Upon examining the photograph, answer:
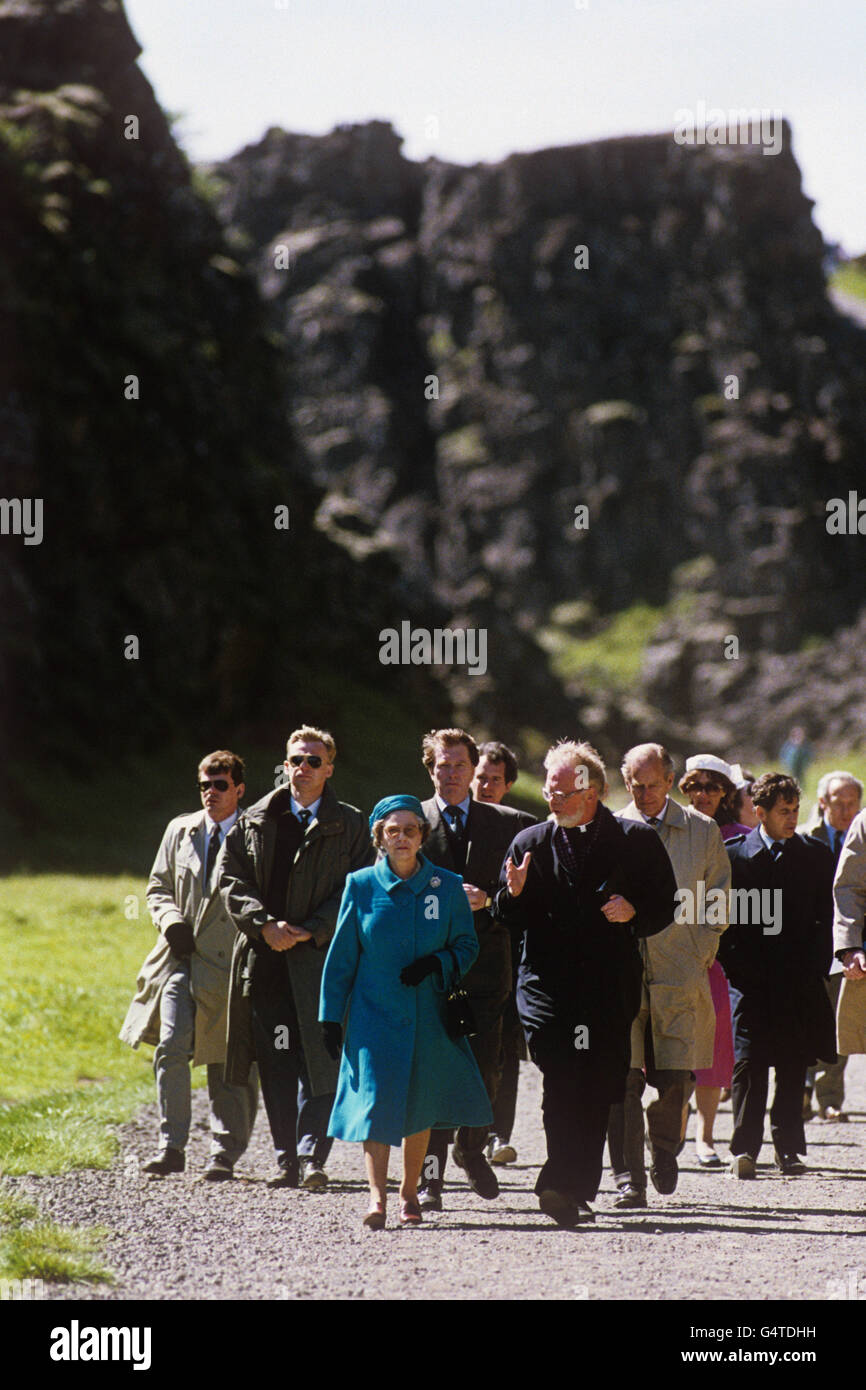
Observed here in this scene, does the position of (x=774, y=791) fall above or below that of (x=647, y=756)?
below

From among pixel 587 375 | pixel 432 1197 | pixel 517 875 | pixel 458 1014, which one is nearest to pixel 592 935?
pixel 517 875

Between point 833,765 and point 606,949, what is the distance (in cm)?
6918

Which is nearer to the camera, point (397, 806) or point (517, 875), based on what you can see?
point (517, 875)

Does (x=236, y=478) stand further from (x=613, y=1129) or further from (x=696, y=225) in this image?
(x=696, y=225)

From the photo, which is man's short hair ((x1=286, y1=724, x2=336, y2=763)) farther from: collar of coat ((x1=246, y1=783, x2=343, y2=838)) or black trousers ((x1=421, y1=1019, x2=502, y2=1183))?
black trousers ((x1=421, y1=1019, x2=502, y2=1183))

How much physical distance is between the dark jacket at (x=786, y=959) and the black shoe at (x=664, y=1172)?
1.25m

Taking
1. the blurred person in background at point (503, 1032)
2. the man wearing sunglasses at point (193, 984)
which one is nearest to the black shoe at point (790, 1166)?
the blurred person in background at point (503, 1032)

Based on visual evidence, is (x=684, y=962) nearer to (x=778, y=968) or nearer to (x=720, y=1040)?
(x=778, y=968)

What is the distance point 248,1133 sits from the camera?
10.7m

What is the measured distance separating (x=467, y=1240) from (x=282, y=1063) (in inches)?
95.3

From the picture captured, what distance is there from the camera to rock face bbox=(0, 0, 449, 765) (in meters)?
33.7

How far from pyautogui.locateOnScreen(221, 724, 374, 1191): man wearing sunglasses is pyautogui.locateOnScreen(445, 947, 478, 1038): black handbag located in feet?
4.64

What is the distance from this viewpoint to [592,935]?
8.85 m

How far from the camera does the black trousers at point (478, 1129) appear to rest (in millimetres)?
9656
